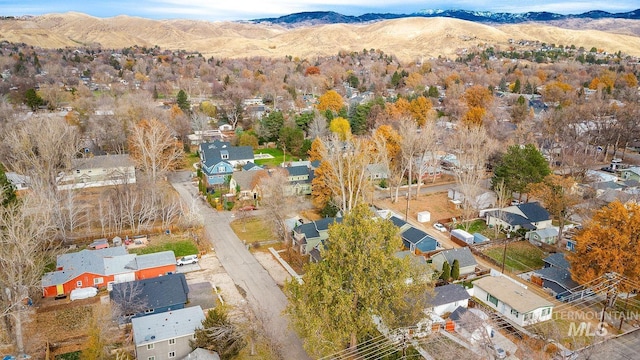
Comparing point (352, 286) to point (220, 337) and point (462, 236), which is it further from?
point (462, 236)

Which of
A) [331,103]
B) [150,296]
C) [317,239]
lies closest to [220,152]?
[317,239]

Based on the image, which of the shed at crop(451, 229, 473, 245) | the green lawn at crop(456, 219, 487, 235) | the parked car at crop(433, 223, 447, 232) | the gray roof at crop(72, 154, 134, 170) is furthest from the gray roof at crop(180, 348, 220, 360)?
the gray roof at crop(72, 154, 134, 170)

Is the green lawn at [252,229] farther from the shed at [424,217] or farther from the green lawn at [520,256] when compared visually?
the green lawn at [520,256]

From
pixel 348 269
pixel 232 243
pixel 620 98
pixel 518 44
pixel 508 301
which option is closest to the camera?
pixel 348 269

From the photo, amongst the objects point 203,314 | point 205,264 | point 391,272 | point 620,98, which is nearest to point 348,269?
point 391,272

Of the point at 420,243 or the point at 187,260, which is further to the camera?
the point at 420,243

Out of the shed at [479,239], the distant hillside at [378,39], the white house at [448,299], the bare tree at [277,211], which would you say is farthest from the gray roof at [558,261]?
the distant hillside at [378,39]

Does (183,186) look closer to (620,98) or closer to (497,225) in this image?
(497,225)
